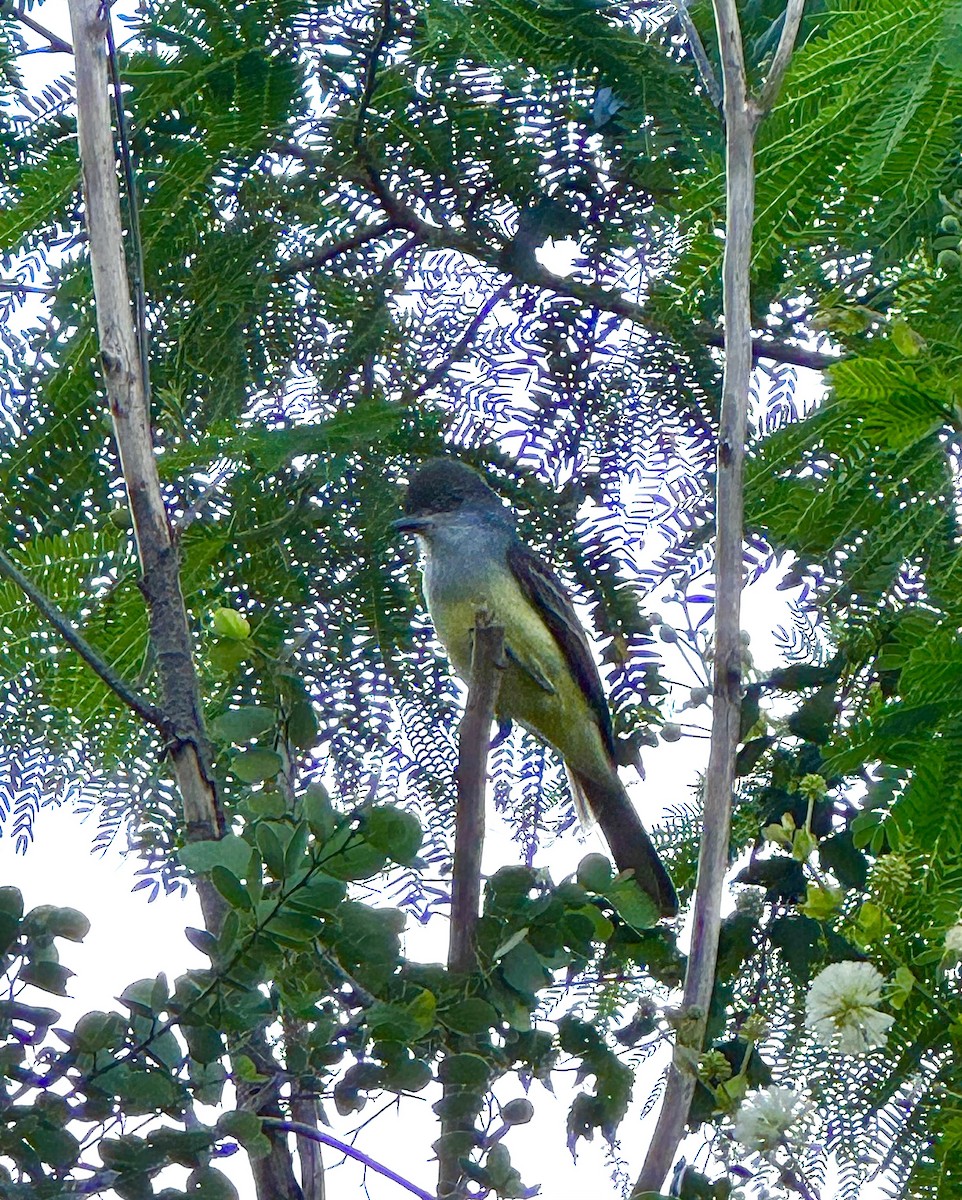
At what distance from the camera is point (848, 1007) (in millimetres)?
1419

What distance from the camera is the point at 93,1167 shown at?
3.90 feet

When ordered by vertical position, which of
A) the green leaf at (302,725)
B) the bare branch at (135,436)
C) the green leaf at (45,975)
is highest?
the bare branch at (135,436)

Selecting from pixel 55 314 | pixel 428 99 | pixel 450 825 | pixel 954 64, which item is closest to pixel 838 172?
pixel 954 64

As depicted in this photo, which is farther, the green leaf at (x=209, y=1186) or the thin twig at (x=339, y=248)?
the thin twig at (x=339, y=248)

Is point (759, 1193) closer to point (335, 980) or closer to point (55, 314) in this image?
point (335, 980)

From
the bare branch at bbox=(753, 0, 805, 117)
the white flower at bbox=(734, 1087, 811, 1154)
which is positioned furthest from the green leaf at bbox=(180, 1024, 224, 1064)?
the bare branch at bbox=(753, 0, 805, 117)

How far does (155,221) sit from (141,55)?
0.21m

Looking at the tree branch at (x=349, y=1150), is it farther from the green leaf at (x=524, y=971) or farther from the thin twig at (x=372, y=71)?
the thin twig at (x=372, y=71)

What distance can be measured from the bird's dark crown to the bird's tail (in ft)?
1.61

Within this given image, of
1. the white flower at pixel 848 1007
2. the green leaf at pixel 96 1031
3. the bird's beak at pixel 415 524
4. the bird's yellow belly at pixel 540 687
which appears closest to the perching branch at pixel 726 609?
the white flower at pixel 848 1007

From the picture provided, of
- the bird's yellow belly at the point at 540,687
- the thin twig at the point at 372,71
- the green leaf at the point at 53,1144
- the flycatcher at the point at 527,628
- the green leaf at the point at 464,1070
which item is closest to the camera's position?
the green leaf at the point at 53,1144

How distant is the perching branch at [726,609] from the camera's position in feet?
4.43

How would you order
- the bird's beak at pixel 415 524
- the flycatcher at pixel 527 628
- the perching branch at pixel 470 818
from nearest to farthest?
1. the perching branch at pixel 470 818
2. the bird's beak at pixel 415 524
3. the flycatcher at pixel 527 628

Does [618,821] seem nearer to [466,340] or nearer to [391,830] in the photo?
[466,340]
